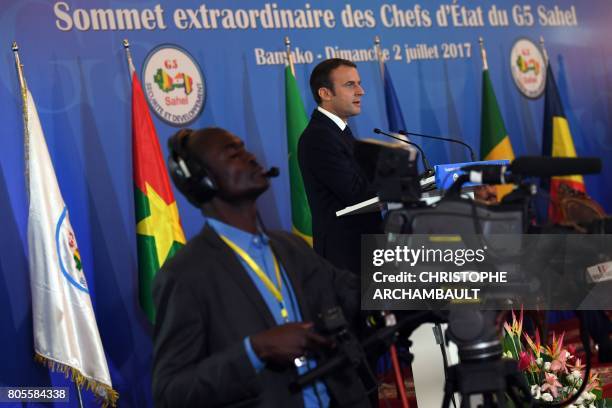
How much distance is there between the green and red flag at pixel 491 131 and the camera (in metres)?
6.86

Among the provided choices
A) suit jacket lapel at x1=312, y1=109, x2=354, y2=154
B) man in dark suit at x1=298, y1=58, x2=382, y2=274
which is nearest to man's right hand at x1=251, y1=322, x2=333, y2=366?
man in dark suit at x1=298, y1=58, x2=382, y2=274

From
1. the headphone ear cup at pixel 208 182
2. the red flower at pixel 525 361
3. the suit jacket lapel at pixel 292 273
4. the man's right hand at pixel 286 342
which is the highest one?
the headphone ear cup at pixel 208 182

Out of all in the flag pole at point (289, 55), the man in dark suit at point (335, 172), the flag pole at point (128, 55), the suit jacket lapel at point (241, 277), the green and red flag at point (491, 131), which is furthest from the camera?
the green and red flag at point (491, 131)

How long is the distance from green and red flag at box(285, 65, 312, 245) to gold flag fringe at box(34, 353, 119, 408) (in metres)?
1.55

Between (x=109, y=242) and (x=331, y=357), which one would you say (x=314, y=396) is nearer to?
(x=331, y=357)

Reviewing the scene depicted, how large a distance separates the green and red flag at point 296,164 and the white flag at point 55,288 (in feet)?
4.79

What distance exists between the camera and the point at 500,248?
185 cm

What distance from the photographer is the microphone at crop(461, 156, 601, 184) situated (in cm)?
185

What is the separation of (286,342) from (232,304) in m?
0.26

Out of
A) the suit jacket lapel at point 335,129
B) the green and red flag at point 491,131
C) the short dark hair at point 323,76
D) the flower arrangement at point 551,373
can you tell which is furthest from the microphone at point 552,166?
the green and red flag at point 491,131

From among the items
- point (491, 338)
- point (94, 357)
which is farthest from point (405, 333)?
point (94, 357)

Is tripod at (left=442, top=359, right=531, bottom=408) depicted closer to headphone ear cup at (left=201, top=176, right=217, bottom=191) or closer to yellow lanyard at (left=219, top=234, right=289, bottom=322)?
yellow lanyard at (left=219, top=234, right=289, bottom=322)

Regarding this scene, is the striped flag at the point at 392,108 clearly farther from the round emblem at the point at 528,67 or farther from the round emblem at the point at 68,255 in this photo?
the round emblem at the point at 68,255

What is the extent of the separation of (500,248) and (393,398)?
385 cm
